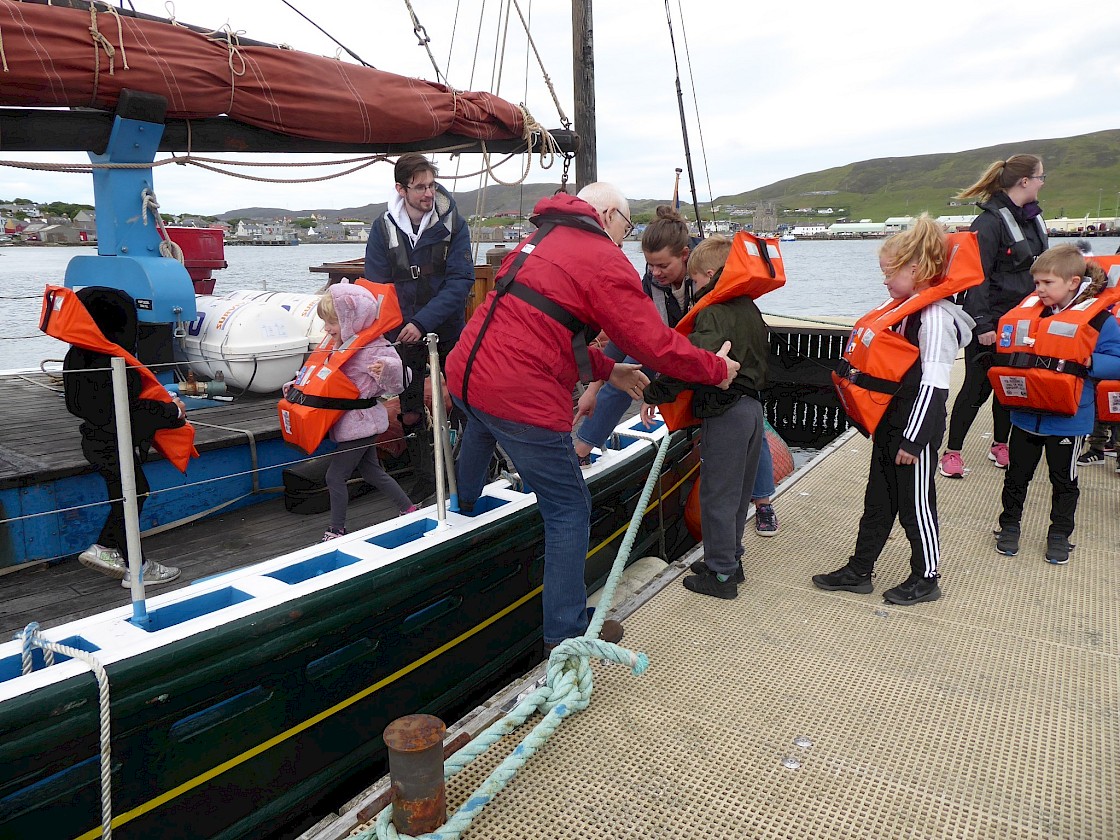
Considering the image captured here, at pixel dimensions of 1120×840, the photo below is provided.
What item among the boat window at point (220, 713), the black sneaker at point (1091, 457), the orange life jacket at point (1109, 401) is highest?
the orange life jacket at point (1109, 401)

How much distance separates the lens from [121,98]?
366cm

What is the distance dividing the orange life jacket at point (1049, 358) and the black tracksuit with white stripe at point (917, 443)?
0.89m

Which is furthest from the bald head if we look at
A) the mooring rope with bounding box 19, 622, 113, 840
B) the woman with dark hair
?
the woman with dark hair

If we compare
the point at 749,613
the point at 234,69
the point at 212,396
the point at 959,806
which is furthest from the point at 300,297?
the point at 959,806

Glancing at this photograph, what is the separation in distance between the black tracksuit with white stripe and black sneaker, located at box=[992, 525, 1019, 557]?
952 millimetres

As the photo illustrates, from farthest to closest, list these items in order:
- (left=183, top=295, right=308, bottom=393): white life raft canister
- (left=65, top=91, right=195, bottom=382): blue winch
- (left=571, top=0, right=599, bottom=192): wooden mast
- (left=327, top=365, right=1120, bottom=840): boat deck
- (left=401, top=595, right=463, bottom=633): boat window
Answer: (left=571, top=0, right=599, bottom=192): wooden mast < (left=183, top=295, right=308, bottom=393): white life raft canister < (left=65, top=91, right=195, bottom=382): blue winch < (left=401, top=595, right=463, bottom=633): boat window < (left=327, top=365, right=1120, bottom=840): boat deck

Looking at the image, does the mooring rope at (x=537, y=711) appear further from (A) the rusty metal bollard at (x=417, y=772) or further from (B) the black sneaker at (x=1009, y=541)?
(B) the black sneaker at (x=1009, y=541)

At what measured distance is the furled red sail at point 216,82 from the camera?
3367 mm

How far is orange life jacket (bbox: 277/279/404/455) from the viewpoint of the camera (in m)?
3.60

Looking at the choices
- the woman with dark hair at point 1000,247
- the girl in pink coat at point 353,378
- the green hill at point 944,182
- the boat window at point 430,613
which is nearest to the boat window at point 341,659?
the boat window at point 430,613

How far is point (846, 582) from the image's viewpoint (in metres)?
3.69

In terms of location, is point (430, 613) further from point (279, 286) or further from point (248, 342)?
point (279, 286)

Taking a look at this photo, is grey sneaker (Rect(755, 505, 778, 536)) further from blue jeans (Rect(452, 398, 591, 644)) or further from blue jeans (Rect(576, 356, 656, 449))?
blue jeans (Rect(452, 398, 591, 644))

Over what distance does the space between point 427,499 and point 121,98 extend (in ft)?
8.27
